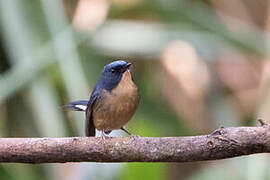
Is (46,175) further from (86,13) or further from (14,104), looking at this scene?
(86,13)

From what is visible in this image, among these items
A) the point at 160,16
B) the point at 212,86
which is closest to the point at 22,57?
the point at 160,16

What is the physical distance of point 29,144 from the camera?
2.62m

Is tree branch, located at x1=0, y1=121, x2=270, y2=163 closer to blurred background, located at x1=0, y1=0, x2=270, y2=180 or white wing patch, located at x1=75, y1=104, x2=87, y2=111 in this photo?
white wing patch, located at x1=75, y1=104, x2=87, y2=111

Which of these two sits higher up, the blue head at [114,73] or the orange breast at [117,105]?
the blue head at [114,73]

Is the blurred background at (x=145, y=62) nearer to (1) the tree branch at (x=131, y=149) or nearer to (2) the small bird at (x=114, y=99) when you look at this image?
(2) the small bird at (x=114, y=99)

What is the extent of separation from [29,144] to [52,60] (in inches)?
75.3

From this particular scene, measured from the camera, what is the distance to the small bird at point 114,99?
3.33 metres

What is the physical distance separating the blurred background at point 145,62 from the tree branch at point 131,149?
147 centimetres

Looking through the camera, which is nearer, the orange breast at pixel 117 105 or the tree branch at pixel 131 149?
the tree branch at pixel 131 149

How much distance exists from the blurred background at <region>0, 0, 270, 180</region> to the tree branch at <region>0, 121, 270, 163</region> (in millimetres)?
1470

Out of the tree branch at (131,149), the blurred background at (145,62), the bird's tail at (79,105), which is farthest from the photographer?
the blurred background at (145,62)

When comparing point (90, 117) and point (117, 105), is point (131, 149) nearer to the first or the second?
point (117, 105)

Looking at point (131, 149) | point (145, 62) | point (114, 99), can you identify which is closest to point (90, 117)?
point (114, 99)

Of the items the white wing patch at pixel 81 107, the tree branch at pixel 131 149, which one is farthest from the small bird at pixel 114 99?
the tree branch at pixel 131 149
